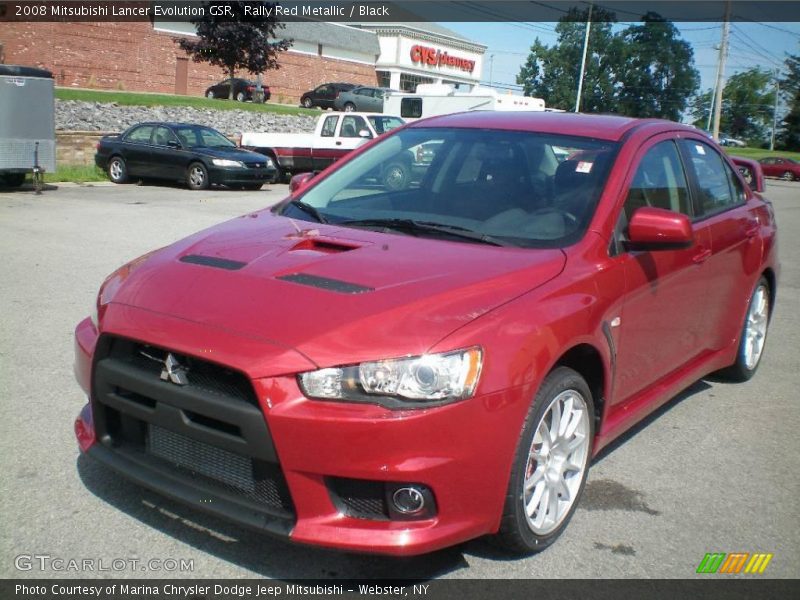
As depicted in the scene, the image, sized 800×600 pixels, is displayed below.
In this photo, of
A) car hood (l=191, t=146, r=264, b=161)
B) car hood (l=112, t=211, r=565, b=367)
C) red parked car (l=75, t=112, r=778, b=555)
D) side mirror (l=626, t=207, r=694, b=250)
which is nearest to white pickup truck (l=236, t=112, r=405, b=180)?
car hood (l=191, t=146, r=264, b=161)

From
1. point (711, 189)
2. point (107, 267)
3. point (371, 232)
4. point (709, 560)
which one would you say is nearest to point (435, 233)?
point (371, 232)

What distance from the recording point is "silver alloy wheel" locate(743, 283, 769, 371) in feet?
18.4

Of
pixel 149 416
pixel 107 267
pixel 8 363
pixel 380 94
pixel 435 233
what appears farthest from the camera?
pixel 380 94

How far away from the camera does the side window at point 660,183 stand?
411 centimetres

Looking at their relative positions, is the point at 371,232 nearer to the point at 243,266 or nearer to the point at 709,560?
the point at 243,266

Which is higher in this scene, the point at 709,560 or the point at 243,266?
the point at 243,266

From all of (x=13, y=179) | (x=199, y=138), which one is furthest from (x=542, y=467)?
(x=199, y=138)

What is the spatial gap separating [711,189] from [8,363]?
Result: 446 cm

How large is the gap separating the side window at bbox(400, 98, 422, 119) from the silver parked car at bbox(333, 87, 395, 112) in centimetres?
1025

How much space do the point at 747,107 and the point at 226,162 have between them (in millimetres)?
92178

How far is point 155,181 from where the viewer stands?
20438 mm

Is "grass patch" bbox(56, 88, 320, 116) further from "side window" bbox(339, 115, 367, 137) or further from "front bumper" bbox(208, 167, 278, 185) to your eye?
"front bumper" bbox(208, 167, 278, 185)

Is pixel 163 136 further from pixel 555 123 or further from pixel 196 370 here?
pixel 196 370

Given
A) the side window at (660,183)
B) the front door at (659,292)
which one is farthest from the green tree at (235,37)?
the front door at (659,292)
